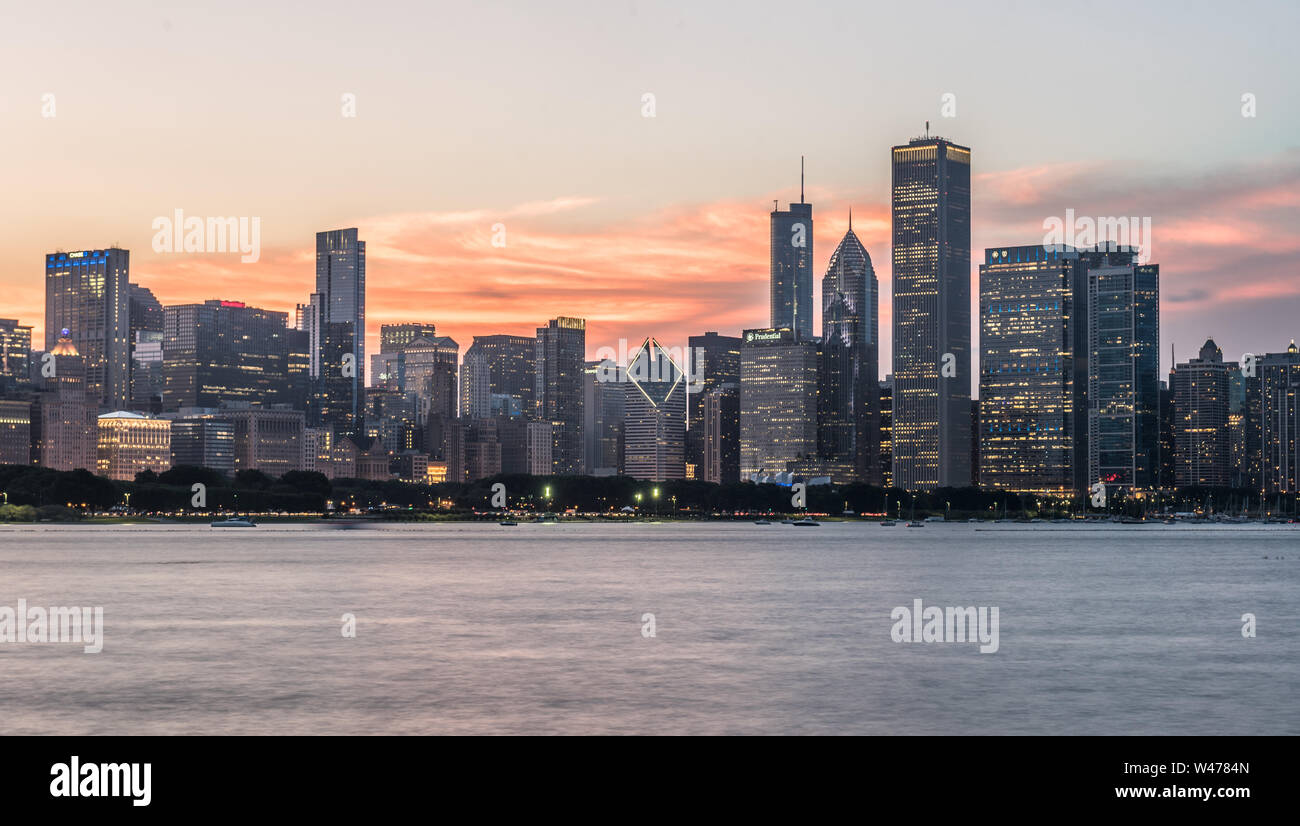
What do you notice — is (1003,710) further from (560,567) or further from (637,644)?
(560,567)

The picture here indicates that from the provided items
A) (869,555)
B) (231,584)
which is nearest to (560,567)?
(231,584)

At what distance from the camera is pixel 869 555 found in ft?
596

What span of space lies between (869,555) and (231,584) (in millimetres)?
91876

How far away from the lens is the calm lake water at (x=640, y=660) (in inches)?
1710

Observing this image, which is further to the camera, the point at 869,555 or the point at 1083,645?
the point at 869,555

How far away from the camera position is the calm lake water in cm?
4344

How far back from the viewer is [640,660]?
189 feet
